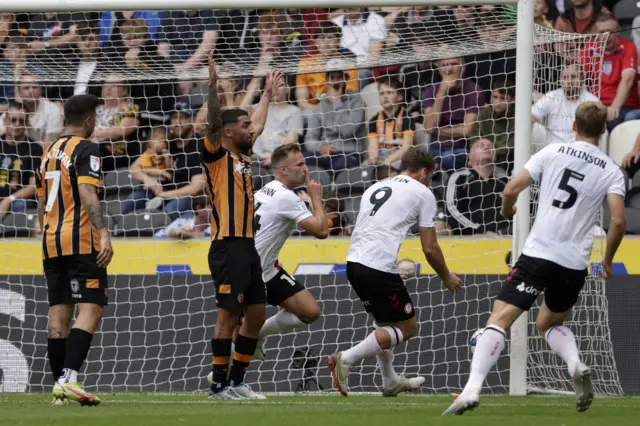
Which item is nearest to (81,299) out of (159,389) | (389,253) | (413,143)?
(389,253)

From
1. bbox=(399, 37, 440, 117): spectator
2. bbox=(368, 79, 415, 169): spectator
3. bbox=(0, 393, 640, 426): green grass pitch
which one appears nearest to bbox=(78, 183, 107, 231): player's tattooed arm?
bbox=(0, 393, 640, 426): green grass pitch

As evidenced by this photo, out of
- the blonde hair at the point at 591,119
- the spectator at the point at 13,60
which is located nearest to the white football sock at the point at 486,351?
the blonde hair at the point at 591,119

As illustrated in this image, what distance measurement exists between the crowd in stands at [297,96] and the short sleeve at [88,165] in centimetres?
364

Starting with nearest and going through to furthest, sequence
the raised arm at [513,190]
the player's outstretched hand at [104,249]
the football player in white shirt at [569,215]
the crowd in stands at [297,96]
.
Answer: the raised arm at [513,190] < the football player in white shirt at [569,215] < the player's outstretched hand at [104,249] < the crowd in stands at [297,96]

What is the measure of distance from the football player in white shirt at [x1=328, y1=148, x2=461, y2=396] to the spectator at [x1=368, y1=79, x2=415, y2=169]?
9.02 feet

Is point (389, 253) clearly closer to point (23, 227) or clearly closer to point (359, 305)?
point (359, 305)

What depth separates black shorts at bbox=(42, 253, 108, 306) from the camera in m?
7.16

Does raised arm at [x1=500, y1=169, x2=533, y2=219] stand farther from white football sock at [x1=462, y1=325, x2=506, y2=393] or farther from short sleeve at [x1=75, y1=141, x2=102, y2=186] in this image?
short sleeve at [x1=75, y1=141, x2=102, y2=186]

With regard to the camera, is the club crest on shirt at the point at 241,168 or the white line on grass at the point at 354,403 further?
the club crest on shirt at the point at 241,168

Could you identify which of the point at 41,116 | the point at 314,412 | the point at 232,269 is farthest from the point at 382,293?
the point at 41,116

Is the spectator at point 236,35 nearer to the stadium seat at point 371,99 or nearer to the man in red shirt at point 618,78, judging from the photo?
the stadium seat at point 371,99

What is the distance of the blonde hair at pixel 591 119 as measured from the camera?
265 inches

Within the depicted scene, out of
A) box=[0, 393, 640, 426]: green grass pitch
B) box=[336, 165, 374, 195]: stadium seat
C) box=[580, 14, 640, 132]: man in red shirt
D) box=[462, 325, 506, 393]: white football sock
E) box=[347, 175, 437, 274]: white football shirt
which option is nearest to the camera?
box=[0, 393, 640, 426]: green grass pitch

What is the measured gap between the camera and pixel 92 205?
23.1ft
